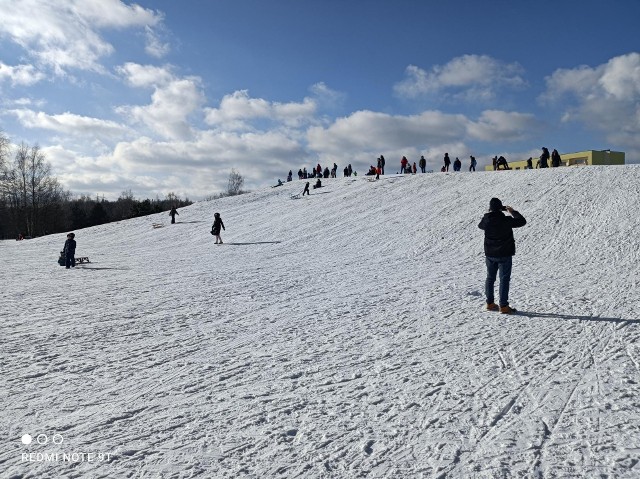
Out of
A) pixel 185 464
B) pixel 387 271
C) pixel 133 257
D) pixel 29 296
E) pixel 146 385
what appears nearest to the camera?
pixel 185 464

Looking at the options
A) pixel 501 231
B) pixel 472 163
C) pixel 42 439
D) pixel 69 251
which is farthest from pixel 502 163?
pixel 42 439

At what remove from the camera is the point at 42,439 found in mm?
3420

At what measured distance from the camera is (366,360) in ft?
16.7

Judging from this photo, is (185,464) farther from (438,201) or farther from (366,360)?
(438,201)

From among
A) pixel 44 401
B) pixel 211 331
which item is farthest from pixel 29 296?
pixel 44 401

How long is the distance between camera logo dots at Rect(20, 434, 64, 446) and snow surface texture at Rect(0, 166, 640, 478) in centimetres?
3

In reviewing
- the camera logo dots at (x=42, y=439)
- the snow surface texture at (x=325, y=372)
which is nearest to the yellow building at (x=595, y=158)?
the snow surface texture at (x=325, y=372)

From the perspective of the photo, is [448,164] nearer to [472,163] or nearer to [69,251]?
[472,163]

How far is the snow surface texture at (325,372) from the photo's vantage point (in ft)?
10.3

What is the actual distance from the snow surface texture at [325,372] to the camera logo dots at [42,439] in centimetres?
3

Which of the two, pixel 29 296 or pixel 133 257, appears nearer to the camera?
pixel 29 296

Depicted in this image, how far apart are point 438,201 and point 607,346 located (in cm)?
1996

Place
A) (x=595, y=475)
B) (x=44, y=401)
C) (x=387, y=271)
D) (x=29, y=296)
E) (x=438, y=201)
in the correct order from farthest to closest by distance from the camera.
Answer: (x=438, y=201) < (x=387, y=271) < (x=29, y=296) < (x=44, y=401) < (x=595, y=475)

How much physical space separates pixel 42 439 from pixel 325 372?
274 cm
